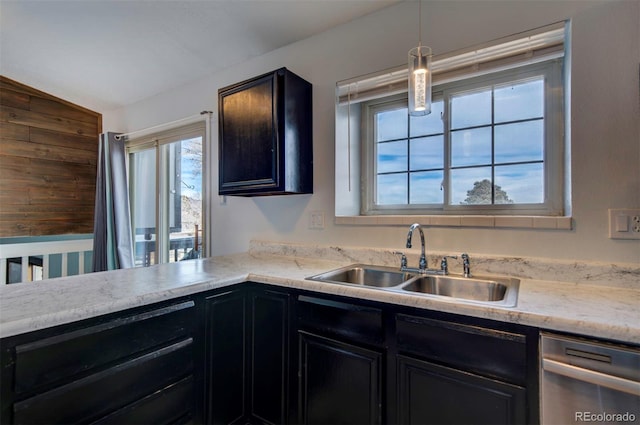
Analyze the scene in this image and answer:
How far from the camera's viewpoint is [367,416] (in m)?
1.24

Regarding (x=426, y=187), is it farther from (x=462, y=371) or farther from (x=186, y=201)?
(x=186, y=201)

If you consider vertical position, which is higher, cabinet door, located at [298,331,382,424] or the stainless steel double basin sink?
the stainless steel double basin sink

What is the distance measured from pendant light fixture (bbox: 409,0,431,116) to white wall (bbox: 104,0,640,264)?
445 mm

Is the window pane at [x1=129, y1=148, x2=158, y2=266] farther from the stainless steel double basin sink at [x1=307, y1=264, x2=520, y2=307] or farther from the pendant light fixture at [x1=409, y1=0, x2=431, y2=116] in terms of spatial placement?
the pendant light fixture at [x1=409, y1=0, x2=431, y2=116]

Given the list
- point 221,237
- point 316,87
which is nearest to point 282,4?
point 316,87

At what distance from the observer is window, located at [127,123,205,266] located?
289 cm

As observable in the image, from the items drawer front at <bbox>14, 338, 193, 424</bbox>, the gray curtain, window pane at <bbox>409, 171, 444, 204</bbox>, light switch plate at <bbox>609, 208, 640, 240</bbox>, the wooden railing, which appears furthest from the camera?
the gray curtain

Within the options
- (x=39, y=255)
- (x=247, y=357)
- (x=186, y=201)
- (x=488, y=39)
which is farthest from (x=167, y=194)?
(x=488, y=39)

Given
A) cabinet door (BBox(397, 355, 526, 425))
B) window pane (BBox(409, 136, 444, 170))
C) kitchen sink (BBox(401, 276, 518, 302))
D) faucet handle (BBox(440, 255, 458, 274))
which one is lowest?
cabinet door (BBox(397, 355, 526, 425))

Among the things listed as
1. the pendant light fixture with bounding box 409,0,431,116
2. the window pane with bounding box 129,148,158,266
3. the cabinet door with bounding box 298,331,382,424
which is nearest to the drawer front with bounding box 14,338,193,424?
the cabinet door with bounding box 298,331,382,424

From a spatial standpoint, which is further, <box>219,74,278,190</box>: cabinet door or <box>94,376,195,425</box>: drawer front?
<box>219,74,278,190</box>: cabinet door

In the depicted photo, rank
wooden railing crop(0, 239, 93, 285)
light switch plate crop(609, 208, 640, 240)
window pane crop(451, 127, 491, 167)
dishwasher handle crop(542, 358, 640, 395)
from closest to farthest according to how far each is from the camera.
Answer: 1. dishwasher handle crop(542, 358, 640, 395)
2. light switch plate crop(609, 208, 640, 240)
3. window pane crop(451, 127, 491, 167)
4. wooden railing crop(0, 239, 93, 285)

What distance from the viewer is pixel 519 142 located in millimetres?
1622

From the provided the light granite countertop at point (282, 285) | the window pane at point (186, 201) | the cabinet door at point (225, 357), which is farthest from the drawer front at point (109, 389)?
the window pane at point (186, 201)
